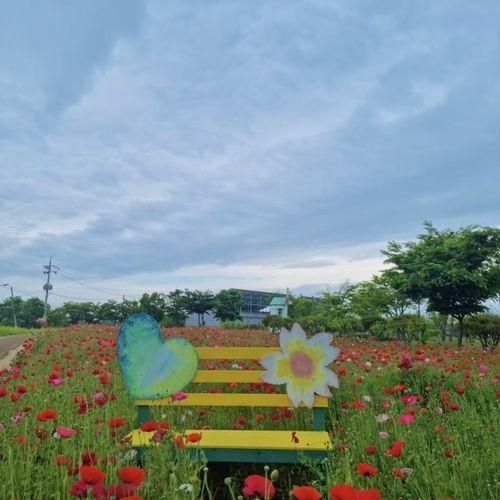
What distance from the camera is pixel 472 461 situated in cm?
241

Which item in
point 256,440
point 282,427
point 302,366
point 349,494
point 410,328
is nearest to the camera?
point 349,494

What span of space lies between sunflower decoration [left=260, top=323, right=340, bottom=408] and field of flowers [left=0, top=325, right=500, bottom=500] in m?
0.30

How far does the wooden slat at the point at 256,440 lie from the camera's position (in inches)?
110

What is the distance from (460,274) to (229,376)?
13331 mm

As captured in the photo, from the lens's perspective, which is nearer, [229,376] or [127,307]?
[229,376]

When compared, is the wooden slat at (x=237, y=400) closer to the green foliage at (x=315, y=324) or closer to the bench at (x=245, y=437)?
the bench at (x=245, y=437)

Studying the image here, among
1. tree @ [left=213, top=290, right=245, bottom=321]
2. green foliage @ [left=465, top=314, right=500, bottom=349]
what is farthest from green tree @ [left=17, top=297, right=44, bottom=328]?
green foliage @ [left=465, top=314, right=500, bottom=349]

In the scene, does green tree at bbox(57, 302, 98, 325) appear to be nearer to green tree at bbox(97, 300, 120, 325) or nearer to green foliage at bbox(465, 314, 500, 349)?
green tree at bbox(97, 300, 120, 325)

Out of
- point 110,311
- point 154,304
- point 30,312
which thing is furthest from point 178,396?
point 30,312

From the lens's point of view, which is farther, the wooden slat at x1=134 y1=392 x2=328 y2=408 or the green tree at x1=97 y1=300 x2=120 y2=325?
the green tree at x1=97 y1=300 x2=120 y2=325

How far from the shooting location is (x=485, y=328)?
1430 cm

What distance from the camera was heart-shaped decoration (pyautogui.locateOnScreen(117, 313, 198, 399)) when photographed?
3236 mm

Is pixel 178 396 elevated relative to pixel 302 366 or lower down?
lower down

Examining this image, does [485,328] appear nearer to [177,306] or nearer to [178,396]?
[178,396]
